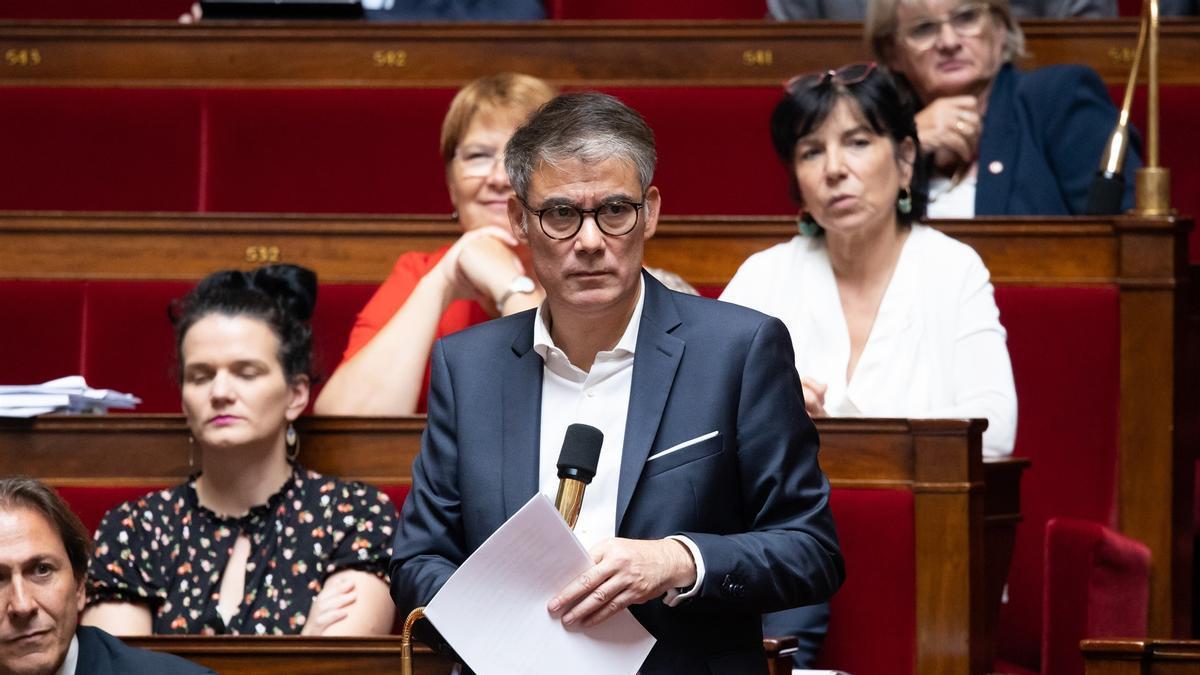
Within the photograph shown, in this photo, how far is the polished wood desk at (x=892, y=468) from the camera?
147 cm

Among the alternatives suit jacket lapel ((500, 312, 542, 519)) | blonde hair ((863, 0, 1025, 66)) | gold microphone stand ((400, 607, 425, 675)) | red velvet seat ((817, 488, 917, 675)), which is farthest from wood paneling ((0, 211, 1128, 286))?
gold microphone stand ((400, 607, 425, 675))

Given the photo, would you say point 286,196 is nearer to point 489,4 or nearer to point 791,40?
point 489,4

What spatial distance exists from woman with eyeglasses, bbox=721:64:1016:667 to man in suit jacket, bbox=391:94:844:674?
0.62 metres

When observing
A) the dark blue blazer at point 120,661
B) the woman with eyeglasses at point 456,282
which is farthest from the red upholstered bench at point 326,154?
the dark blue blazer at point 120,661

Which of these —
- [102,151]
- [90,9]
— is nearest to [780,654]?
[102,151]

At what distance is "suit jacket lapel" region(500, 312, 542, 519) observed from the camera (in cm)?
108

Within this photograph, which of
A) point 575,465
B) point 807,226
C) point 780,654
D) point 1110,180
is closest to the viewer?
point 575,465

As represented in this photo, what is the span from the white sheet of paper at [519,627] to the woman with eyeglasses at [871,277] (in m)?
0.72

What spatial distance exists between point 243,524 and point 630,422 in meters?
0.62

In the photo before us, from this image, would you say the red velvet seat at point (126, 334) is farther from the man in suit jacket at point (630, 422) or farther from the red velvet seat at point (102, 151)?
the man in suit jacket at point (630, 422)

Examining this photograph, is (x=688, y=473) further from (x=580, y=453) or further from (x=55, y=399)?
(x=55, y=399)

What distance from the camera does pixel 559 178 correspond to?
1.08m

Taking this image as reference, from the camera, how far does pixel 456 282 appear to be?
1.84m

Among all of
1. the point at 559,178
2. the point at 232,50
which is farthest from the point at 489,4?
the point at 559,178
